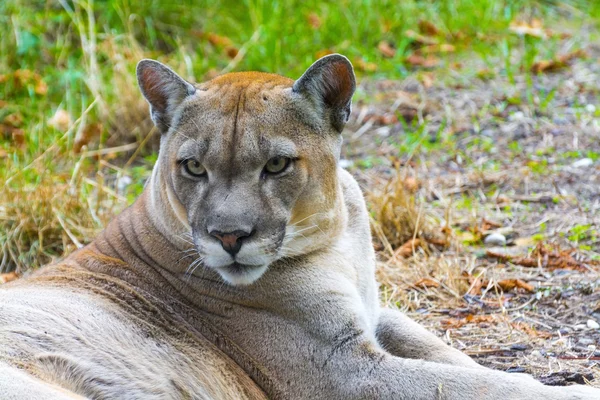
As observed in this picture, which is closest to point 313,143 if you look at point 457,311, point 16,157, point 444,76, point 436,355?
point 436,355

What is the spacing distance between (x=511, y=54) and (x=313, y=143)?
6.20 meters

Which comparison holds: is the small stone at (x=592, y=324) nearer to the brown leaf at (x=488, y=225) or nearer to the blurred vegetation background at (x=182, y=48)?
the brown leaf at (x=488, y=225)

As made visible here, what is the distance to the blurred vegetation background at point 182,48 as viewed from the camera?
336 inches

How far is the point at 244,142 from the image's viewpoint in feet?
13.8

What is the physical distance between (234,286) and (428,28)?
703 cm

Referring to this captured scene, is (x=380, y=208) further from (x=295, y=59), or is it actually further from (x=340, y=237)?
(x=295, y=59)

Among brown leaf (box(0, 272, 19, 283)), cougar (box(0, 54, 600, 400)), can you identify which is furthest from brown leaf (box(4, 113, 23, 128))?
cougar (box(0, 54, 600, 400))

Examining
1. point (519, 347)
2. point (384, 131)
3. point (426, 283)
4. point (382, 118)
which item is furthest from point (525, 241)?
point (382, 118)

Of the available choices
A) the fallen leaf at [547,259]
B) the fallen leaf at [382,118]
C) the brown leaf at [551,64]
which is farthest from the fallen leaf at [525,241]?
the brown leaf at [551,64]

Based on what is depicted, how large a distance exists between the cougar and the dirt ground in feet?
2.26

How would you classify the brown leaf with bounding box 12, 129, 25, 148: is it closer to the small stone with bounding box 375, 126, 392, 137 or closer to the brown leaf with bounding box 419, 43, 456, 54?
the small stone with bounding box 375, 126, 392, 137

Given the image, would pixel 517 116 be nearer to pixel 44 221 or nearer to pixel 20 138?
pixel 44 221

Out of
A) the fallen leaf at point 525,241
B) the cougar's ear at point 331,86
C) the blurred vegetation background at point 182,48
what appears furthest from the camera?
the blurred vegetation background at point 182,48

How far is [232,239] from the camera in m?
4.02
